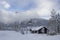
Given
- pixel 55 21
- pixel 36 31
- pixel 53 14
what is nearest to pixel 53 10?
pixel 53 14

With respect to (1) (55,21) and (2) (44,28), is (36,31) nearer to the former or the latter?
(2) (44,28)

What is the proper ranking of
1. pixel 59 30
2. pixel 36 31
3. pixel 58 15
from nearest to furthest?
pixel 59 30 < pixel 58 15 < pixel 36 31

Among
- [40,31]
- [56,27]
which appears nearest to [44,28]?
[40,31]

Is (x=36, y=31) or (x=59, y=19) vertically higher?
(x=59, y=19)

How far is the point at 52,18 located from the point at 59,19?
3240 millimetres

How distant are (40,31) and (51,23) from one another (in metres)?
7.13

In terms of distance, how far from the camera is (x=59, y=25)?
43.4 m

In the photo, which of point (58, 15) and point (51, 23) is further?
point (58, 15)

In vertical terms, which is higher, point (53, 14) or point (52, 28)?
point (53, 14)

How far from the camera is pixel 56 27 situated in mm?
44250

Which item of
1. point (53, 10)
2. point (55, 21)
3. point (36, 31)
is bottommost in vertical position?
point (36, 31)

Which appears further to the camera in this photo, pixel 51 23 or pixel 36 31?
pixel 36 31

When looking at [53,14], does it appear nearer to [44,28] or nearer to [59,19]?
[59,19]

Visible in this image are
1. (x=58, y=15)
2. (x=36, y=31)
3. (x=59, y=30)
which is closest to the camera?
(x=59, y=30)
